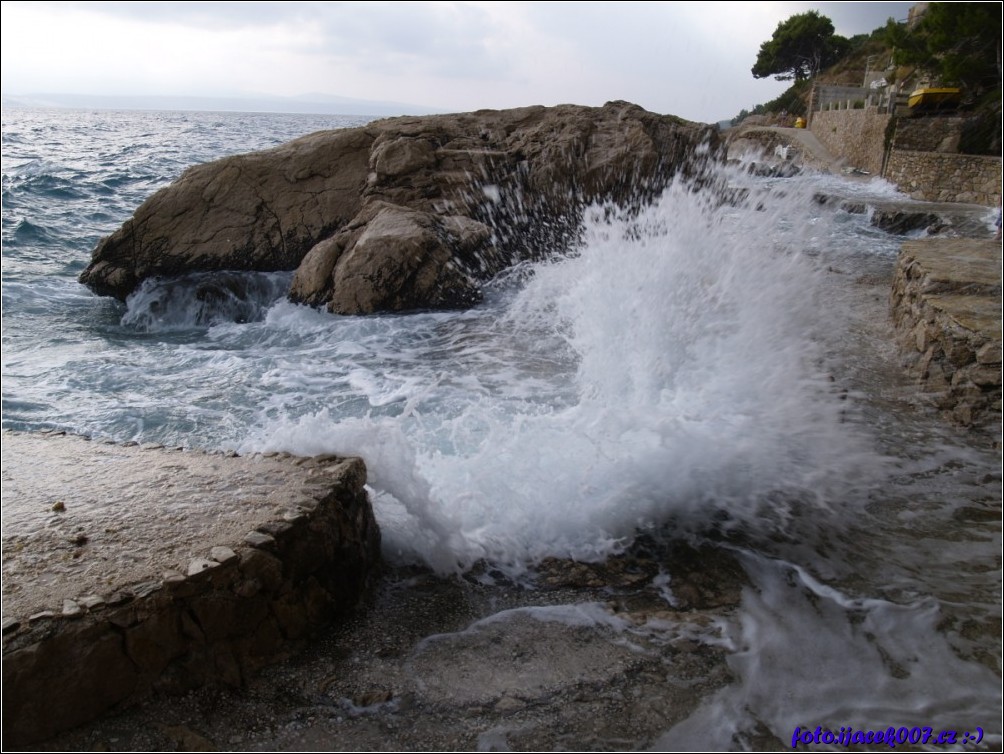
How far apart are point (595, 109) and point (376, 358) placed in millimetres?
5838

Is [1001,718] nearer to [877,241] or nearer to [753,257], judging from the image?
[753,257]

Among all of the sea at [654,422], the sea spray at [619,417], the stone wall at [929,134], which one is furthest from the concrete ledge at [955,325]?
the stone wall at [929,134]

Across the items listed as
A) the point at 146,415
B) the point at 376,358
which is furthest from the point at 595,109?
the point at 146,415

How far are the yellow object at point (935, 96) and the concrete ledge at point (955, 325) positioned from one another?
12254 millimetres

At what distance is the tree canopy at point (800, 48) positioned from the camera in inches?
1138

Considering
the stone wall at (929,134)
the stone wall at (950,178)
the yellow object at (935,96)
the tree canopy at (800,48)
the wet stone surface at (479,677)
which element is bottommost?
the wet stone surface at (479,677)

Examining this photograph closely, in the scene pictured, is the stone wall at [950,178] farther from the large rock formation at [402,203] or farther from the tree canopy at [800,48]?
the tree canopy at [800,48]

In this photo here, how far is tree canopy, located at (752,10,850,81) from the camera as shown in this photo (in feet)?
94.8

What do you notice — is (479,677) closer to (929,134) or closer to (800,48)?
(929,134)

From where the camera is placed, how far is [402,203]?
7844mm

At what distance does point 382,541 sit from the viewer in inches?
100.0

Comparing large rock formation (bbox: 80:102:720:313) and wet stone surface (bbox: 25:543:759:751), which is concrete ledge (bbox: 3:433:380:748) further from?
large rock formation (bbox: 80:102:720:313)

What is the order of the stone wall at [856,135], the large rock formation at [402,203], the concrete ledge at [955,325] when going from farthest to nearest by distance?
the stone wall at [856,135], the large rock formation at [402,203], the concrete ledge at [955,325]

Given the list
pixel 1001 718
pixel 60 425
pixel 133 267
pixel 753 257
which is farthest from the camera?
pixel 133 267
